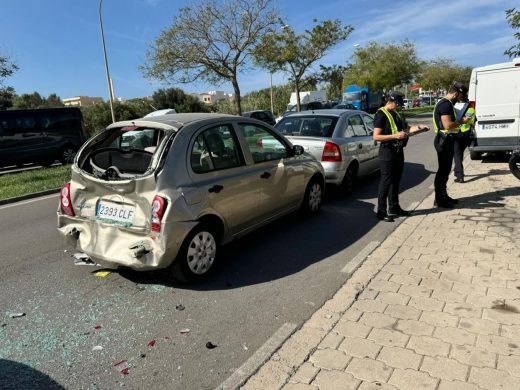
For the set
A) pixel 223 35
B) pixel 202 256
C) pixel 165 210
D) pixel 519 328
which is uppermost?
pixel 223 35

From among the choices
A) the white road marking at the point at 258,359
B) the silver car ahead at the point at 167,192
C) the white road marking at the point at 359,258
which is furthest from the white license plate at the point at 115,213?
the white road marking at the point at 359,258

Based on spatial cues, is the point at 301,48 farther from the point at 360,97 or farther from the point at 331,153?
the point at 331,153

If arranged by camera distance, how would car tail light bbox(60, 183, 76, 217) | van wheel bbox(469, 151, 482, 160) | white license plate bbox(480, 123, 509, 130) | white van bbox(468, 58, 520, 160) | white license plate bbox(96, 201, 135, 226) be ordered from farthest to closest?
van wheel bbox(469, 151, 482, 160), white license plate bbox(480, 123, 509, 130), white van bbox(468, 58, 520, 160), car tail light bbox(60, 183, 76, 217), white license plate bbox(96, 201, 135, 226)

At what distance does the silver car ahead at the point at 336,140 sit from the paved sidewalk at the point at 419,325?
228 centimetres

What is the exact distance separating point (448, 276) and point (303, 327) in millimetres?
1721

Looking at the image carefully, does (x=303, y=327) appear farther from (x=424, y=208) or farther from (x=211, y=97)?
(x=211, y=97)

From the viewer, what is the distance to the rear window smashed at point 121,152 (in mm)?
4113

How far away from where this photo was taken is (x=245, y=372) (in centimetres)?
278

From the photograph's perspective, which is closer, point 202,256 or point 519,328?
point 519,328

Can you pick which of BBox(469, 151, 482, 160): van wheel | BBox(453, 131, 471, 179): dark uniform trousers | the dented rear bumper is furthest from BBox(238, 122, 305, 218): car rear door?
BBox(469, 151, 482, 160): van wheel

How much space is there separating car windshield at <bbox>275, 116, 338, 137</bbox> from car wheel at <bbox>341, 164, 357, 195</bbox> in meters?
0.83

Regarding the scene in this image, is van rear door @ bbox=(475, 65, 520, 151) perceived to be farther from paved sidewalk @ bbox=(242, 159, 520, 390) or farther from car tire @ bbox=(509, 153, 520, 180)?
paved sidewalk @ bbox=(242, 159, 520, 390)

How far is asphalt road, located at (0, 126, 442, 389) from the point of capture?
114 inches

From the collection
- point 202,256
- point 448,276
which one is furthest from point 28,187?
point 448,276
